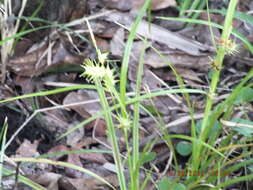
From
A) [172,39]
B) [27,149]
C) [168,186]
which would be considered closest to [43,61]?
[27,149]

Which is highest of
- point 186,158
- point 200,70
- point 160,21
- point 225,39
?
point 225,39

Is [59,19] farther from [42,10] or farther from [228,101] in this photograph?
[228,101]

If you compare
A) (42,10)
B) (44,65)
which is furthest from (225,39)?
(42,10)

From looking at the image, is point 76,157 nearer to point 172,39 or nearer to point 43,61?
point 43,61

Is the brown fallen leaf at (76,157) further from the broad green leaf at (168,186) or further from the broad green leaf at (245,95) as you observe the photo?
the broad green leaf at (245,95)

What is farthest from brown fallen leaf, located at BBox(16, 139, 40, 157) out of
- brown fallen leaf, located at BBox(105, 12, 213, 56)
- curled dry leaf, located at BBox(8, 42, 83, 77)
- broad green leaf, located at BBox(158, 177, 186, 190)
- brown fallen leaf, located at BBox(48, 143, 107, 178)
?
brown fallen leaf, located at BBox(105, 12, 213, 56)

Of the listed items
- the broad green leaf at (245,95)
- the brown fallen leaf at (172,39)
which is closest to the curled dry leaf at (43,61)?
the brown fallen leaf at (172,39)

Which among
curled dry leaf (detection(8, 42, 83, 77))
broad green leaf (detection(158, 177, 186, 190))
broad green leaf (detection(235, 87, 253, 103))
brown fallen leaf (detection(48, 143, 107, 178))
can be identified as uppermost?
broad green leaf (detection(235, 87, 253, 103))

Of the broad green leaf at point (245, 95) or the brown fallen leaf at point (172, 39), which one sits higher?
the broad green leaf at point (245, 95)

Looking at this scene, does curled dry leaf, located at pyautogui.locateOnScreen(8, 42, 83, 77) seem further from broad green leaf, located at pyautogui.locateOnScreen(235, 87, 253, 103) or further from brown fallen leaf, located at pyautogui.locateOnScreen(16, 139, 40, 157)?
broad green leaf, located at pyautogui.locateOnScreen(235, 87, 253, 103)

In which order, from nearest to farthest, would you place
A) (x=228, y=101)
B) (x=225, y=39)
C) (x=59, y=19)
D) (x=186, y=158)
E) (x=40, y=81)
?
(x=225, y=39) → (x=228, y=101) → (x=186, y=158) → (x=40, y=81) → (x=59, y=19)

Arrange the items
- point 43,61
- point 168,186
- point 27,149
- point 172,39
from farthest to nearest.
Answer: point 172,39
point 43,61
point 27,149
point 168,186
